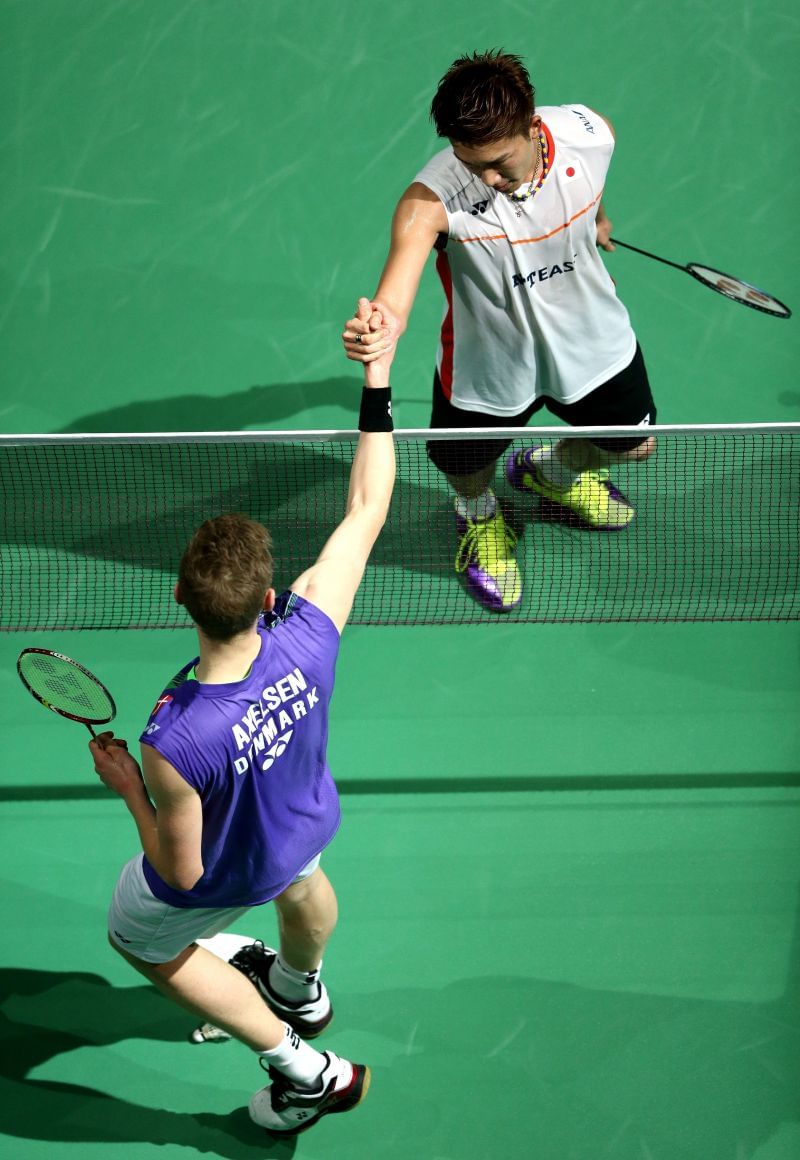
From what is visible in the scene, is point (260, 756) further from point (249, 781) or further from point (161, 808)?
point (161, 808)

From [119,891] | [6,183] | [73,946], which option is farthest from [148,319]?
[119,891]

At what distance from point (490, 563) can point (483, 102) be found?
2117 millimetres

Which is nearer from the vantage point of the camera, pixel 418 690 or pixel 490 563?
pixel 418 690

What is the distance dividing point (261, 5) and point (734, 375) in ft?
12.6

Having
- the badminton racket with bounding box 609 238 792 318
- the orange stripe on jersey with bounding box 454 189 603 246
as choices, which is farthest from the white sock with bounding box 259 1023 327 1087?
the badminton racket with bounding box 609 238 792 318

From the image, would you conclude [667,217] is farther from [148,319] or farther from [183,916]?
[183,916]

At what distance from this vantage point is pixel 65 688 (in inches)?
126

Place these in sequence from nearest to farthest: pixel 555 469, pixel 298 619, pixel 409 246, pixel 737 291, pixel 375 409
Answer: pixel 298 619, pixel 375 409, pixel 409 246, pixel 737 291, pixel 555 469

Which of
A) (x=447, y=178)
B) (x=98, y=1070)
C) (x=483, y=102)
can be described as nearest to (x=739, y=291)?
(x=447, y=178)

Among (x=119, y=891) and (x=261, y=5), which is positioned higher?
(x=261, y=5)

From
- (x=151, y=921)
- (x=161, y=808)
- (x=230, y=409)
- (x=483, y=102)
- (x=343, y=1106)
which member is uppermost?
(x=483, y=102)

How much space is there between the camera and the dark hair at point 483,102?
12.3 feet

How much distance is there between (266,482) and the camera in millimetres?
5695

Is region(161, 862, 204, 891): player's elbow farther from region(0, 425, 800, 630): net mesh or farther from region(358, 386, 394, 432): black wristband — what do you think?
region(0, 425, 800, 630): net mesh
